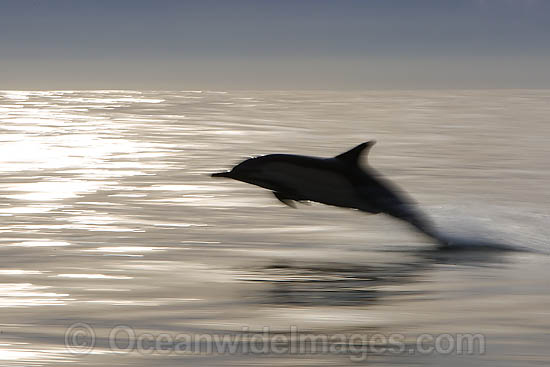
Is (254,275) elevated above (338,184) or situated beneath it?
situated beneath

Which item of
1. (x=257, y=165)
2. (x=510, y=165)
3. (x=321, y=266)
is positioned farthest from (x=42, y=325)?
(x=510, y=165)

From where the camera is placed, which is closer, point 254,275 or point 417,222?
point 254,275

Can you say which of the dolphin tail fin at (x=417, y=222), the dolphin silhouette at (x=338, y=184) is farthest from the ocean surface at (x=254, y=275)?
the dolphin silhouette at (x=338, y=184)

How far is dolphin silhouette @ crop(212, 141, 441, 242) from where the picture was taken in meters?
13.4

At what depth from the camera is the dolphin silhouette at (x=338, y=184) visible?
13398mm

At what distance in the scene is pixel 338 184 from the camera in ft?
44.2

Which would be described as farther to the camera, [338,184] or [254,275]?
[338,184]

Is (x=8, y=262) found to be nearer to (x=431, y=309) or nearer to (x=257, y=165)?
(x=257, y=165)

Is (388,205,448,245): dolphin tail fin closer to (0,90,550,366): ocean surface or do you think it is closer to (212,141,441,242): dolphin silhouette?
(212,141,441,242): dolphin silhouette

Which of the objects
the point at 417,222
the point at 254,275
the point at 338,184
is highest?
the point at 338,184

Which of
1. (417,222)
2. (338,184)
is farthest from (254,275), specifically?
(417,222)

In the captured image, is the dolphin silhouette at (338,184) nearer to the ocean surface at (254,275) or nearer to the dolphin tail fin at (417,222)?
the dolphin tail fin at (417,222)

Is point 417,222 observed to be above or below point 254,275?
above

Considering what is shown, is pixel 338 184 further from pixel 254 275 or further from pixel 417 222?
pixel 254 275
